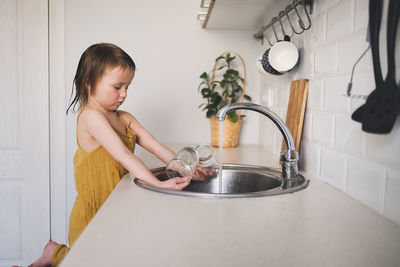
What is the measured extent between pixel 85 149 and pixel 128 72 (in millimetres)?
319

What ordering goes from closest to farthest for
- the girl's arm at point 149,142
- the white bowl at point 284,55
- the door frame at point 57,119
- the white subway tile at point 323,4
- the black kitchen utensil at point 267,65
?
the white subway tile at point 323,4, the white bowl at point 284,55, the black kitchen utensil at point 267,65, the girl's arm at point 149,142, the door frame at point 57,119

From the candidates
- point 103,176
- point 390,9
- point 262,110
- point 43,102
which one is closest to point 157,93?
point 43,102

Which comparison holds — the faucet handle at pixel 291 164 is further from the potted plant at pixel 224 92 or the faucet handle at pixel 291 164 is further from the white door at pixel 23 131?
the white door at pixel 23 131

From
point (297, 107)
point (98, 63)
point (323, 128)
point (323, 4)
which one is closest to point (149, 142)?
point (98, 63)

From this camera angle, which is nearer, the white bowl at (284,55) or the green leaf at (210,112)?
the white bowl at (284,55)

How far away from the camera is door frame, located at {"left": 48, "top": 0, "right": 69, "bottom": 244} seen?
1975mm

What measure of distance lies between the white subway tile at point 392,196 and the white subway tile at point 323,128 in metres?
0.28

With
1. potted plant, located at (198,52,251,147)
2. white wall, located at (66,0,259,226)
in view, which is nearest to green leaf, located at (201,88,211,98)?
potted plant, located at (198,52,251,147)

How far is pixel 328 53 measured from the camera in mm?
1028

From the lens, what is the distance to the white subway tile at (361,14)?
815mm

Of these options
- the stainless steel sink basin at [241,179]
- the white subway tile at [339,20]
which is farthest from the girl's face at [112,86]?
the white subway tile at [339,20]

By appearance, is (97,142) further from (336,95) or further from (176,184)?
(336,95)

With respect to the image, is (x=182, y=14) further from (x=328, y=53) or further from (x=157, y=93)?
(x=328, y=53)

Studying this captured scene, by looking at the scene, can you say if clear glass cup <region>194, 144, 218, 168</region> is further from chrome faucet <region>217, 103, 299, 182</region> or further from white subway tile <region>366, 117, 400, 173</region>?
white subway tile <region>366, 117, 400, 173</region>
